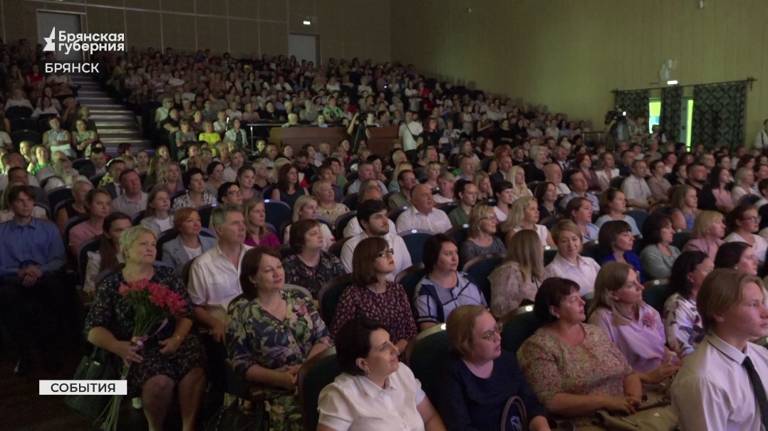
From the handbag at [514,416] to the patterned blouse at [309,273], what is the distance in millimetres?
1484

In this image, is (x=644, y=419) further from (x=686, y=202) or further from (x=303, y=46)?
(x=303, y=46)

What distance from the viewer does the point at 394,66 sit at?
2173cm

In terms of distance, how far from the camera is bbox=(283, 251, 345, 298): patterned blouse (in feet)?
11.9

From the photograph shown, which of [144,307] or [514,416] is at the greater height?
[144,307]

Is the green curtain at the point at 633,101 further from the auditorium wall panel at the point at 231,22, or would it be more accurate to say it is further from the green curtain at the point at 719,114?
the auditorium wall panel at the point at 231,22

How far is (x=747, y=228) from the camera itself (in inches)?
179

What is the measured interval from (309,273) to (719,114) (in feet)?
39.7

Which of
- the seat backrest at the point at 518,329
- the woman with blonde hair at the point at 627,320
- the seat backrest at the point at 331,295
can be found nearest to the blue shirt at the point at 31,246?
the seat backrest at the point at 331,295

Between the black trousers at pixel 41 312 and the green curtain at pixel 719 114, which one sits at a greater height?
the green curtain at pixel 719 114

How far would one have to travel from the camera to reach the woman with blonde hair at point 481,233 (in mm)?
4414

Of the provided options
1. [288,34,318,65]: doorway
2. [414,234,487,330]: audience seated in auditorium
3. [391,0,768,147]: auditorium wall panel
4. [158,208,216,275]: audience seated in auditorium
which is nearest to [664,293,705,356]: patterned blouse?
[414,234,487,330]: audience seated in auditorium

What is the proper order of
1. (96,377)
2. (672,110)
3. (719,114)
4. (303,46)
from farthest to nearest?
(303,46)
(672,110)
(719,114)
(96,377)

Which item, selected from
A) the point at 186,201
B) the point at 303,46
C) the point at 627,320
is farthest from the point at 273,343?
the point at 303,46

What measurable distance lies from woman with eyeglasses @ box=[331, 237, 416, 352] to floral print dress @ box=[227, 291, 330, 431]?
26 cm
